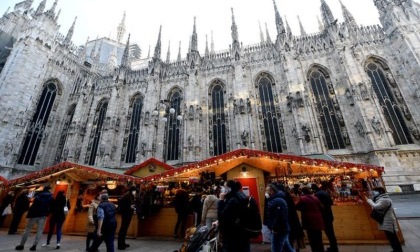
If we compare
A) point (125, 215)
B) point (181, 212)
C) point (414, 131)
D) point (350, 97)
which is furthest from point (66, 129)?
point (414, 131)

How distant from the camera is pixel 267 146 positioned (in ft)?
70.3

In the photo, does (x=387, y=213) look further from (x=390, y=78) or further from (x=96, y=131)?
(x=96, y=131)

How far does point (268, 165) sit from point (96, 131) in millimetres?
24533

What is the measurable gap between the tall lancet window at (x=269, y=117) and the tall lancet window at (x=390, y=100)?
368 inches

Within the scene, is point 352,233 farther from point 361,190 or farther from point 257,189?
point 257,189

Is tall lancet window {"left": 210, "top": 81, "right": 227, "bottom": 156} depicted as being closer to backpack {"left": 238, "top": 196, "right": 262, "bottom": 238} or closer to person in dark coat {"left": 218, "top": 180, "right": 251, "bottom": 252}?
person in dark coat {"left": 218, "top": 180, "right": 251, "bottom": 252}

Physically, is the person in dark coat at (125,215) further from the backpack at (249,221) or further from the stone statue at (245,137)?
the stone statue at (245,137)

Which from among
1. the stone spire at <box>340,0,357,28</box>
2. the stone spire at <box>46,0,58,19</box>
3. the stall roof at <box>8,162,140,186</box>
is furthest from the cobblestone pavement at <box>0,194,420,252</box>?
the stone spire at <box>46,0,58,19</box>

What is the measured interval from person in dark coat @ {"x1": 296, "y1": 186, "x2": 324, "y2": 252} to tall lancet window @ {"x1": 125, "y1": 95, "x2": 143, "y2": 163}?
865 inches

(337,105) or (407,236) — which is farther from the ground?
(337,105)

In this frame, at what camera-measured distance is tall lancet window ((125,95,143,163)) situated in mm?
24922

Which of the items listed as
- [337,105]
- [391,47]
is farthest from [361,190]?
[391,47]

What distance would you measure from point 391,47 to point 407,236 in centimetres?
2067

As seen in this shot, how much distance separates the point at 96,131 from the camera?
27.4m
